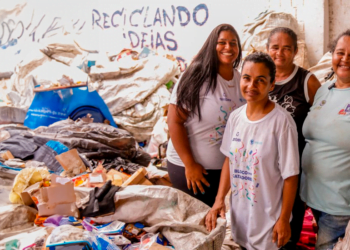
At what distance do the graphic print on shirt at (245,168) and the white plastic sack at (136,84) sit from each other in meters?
3.39

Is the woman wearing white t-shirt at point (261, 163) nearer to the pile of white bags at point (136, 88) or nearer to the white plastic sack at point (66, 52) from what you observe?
the pile of white bags at point (136, 88)

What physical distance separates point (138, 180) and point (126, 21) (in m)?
4.36

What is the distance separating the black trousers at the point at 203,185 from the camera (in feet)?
6.13

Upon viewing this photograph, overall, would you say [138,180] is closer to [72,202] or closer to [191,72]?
[72,202]

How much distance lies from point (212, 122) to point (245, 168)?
0.30m

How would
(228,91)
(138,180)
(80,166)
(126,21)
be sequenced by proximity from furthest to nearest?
(126,21) → (80,166) → (138,180) → (228,91)

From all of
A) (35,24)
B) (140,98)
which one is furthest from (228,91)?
(35,24)

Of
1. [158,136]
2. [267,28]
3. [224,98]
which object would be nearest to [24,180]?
[224,98]

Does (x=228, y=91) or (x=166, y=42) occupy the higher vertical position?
(x=166, y=42)

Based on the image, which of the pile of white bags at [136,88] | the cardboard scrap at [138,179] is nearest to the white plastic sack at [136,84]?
the pile of white bags at [136,88]

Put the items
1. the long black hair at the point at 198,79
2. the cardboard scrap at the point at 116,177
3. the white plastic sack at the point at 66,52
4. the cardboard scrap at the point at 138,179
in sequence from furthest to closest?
the white plastic sack at the point at 66,52 < the cardboard scrap at the point at 116,177 < the cardboard scrap at the point at 138,179 < the long black hair at the point at 198,79

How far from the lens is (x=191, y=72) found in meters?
1.83

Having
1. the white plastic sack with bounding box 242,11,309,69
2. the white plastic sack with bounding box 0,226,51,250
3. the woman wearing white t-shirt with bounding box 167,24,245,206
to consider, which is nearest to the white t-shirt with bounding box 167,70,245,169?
the woman wearing white t-shirt with bounding box 167,24,245,206

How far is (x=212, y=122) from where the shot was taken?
1.80 metres
